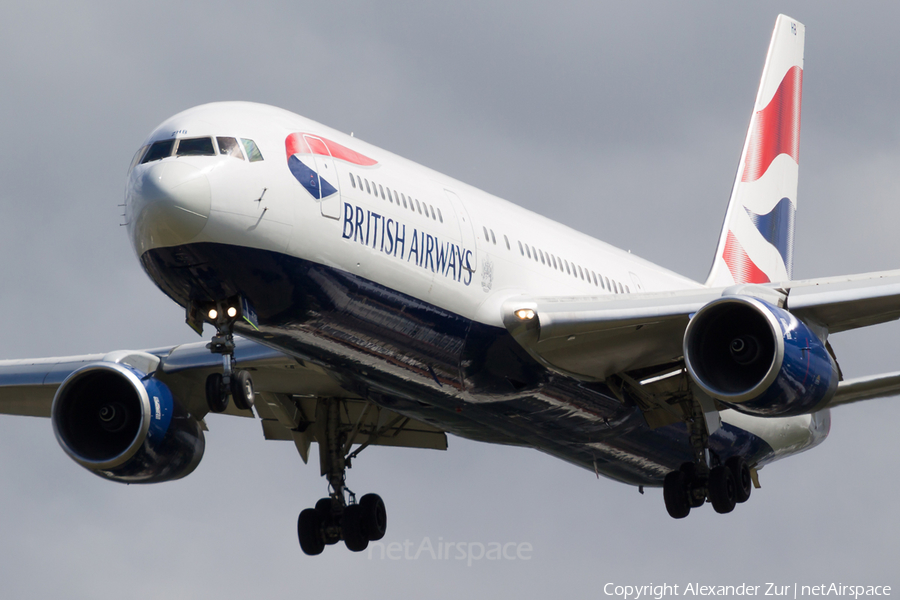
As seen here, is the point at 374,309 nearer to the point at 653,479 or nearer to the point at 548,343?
the point at 548,343

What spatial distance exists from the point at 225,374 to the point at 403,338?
3.02 m

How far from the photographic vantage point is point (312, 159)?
60.0 feet

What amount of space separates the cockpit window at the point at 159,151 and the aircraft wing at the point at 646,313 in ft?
20.0

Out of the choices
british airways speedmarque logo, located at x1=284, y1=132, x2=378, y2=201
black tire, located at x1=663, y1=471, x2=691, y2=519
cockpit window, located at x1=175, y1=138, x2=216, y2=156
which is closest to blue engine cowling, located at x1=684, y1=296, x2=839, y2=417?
black tire, located at x1=663, y1=471, x2=691, y2=519

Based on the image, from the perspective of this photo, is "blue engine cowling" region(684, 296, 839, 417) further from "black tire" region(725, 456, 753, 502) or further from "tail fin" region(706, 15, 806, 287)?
"tail fin" region(706, 15, 806, 287)

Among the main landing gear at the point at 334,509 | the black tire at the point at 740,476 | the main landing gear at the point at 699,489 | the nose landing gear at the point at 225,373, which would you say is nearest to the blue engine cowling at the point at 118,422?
the main landing gear at the point at 334,509

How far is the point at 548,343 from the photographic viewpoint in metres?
21.0

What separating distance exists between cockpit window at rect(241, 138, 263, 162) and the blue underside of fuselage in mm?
1315

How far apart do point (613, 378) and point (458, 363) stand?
3.84m

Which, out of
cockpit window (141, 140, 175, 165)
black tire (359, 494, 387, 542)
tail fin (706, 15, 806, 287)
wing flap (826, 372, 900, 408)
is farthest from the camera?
tail fin (706, 15, 806, 287)

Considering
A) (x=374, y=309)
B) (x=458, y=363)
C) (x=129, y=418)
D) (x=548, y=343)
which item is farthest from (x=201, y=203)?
(x=129, y=418)

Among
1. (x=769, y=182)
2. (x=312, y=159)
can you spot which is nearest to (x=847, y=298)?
(x=312, y=159)

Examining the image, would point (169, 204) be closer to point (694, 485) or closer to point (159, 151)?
point (159, 151)

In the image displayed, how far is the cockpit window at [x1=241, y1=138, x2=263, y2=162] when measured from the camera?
1756 centimetres
